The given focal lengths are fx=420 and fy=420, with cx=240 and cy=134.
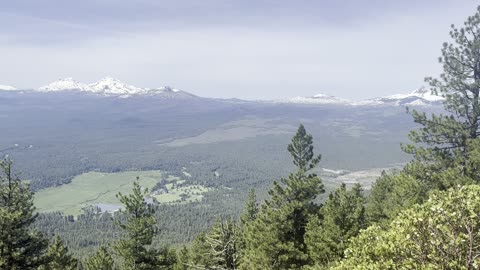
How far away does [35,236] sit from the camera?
91.9 feet

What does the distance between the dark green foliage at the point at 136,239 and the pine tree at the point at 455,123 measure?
2160cm

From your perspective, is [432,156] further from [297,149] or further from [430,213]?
[430,213]

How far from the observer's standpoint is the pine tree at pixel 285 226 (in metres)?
32.8

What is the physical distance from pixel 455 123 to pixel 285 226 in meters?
14.8

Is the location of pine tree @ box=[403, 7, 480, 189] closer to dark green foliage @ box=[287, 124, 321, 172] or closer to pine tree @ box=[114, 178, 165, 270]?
dark green foliage @ box=[287, 124, 321, 172]

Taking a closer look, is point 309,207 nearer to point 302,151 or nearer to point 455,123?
point 302,151

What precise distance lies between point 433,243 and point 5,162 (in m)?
25.8

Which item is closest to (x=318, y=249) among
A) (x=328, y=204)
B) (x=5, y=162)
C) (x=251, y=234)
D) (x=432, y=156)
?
(x=328, y=204)

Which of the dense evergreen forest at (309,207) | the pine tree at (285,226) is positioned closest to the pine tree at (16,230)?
the dense evergreen forest at (309,207)

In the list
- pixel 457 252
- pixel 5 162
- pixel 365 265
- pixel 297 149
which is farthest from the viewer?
pixel 297 149

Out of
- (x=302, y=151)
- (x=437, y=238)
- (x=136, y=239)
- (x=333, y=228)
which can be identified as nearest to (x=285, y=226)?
(x=333, y=228)

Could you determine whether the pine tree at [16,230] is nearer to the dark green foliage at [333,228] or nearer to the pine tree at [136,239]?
the pine tree at [136,239]

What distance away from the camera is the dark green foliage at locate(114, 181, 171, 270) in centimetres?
3369

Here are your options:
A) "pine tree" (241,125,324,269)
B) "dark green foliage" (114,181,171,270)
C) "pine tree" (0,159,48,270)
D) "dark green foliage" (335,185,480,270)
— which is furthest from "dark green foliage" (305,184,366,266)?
"pine tree" (0,159,48,270)
